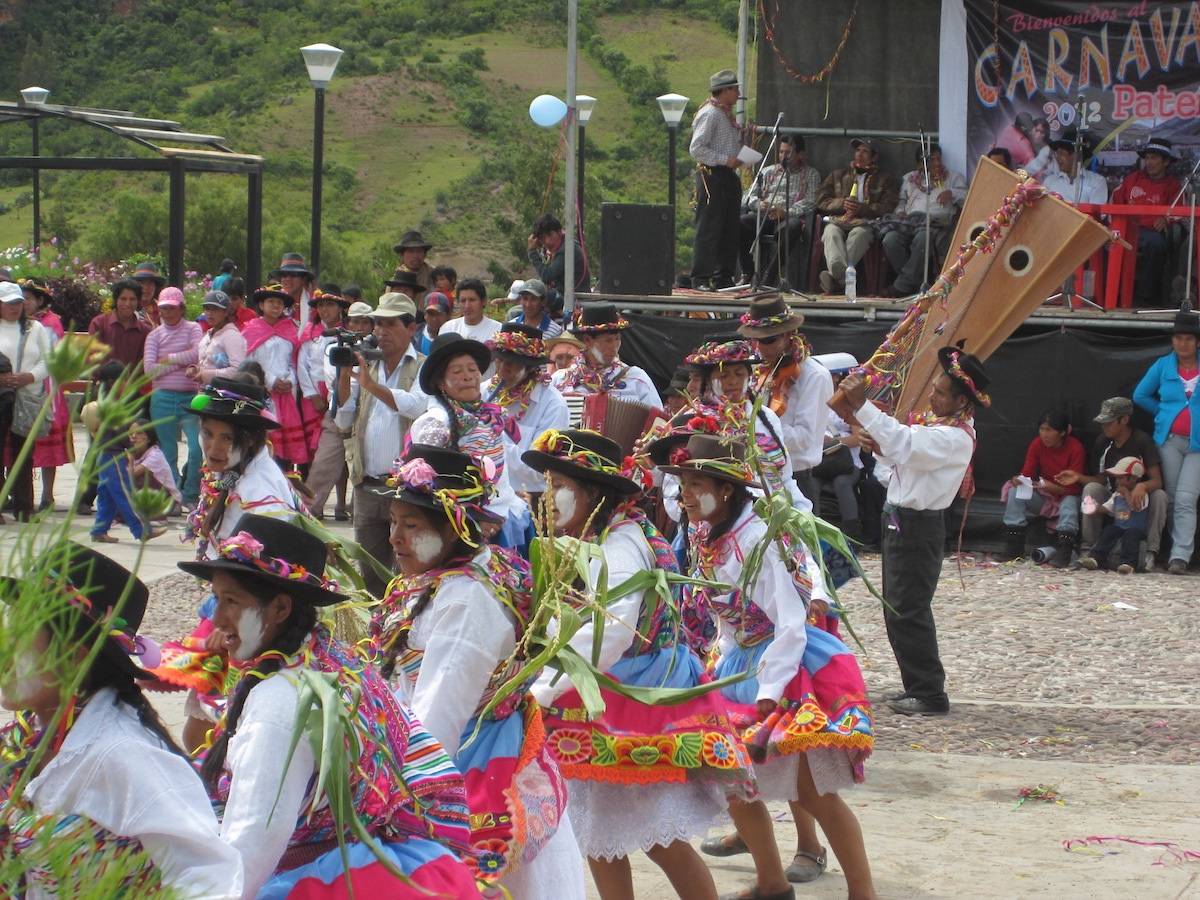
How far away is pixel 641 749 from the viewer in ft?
16.5

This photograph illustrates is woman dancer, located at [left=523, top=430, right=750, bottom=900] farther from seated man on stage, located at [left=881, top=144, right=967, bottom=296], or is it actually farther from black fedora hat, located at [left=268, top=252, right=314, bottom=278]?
seated man on stage, located at [left=881, top=144, right=967, bottom=296]

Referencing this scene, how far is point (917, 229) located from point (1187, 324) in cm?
314

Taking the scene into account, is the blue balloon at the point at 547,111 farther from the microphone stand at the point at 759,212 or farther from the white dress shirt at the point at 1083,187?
the white dress shirt at the point at 1083,187

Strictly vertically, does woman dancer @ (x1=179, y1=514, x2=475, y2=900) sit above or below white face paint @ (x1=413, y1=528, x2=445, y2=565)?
below

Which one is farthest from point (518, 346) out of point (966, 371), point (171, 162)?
point (171, 162)

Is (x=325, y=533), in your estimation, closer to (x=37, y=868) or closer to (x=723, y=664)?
(x=723, y=664)

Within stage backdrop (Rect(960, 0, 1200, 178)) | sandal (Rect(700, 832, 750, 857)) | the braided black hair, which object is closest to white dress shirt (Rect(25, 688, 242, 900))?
the braided black hair

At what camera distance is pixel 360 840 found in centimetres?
340

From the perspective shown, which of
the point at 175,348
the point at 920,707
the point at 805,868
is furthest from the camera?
the point at 175,348

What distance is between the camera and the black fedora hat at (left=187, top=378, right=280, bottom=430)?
6.27 m

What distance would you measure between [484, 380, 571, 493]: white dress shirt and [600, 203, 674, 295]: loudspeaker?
549 cm

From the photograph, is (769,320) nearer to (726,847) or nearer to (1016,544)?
(726,847)

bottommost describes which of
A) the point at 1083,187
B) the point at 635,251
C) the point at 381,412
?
the point at 381,412

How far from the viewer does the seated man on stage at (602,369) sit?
991cm
